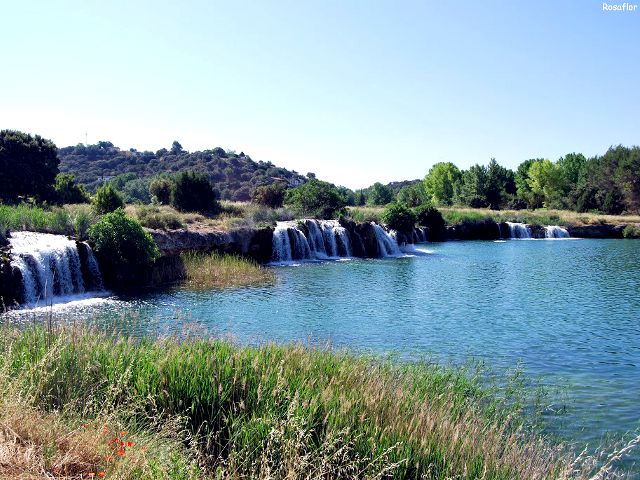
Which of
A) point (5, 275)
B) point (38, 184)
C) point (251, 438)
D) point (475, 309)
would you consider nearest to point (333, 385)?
point (251, 438)

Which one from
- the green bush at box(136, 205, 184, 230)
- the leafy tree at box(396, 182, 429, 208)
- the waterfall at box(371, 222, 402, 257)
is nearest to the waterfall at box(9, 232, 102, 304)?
the green bush at box(136, 205, 184, 230)

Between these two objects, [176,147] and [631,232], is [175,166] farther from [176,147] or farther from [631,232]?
[631,232]

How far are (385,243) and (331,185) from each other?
11.5 meters

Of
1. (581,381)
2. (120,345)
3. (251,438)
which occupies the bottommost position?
(581,381)

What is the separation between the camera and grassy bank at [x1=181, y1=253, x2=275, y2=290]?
24520 mm

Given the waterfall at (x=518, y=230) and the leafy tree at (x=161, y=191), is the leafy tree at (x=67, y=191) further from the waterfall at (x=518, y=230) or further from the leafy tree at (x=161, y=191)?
the waterfall at (x=518, y=230)

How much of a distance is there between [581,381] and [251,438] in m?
8.71

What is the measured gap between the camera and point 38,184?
1336 inches

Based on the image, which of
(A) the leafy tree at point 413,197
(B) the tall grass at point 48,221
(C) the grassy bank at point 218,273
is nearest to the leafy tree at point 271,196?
(C) the grassy bank at point 218,273

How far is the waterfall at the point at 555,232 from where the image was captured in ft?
192

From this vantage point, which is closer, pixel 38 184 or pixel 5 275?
pixel 5 275

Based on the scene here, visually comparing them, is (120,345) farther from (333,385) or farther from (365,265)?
(365,265)

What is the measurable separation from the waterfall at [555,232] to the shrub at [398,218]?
20573 millimetres

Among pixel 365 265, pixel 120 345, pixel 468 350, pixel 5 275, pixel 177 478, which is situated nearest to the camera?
pixel 177 478
